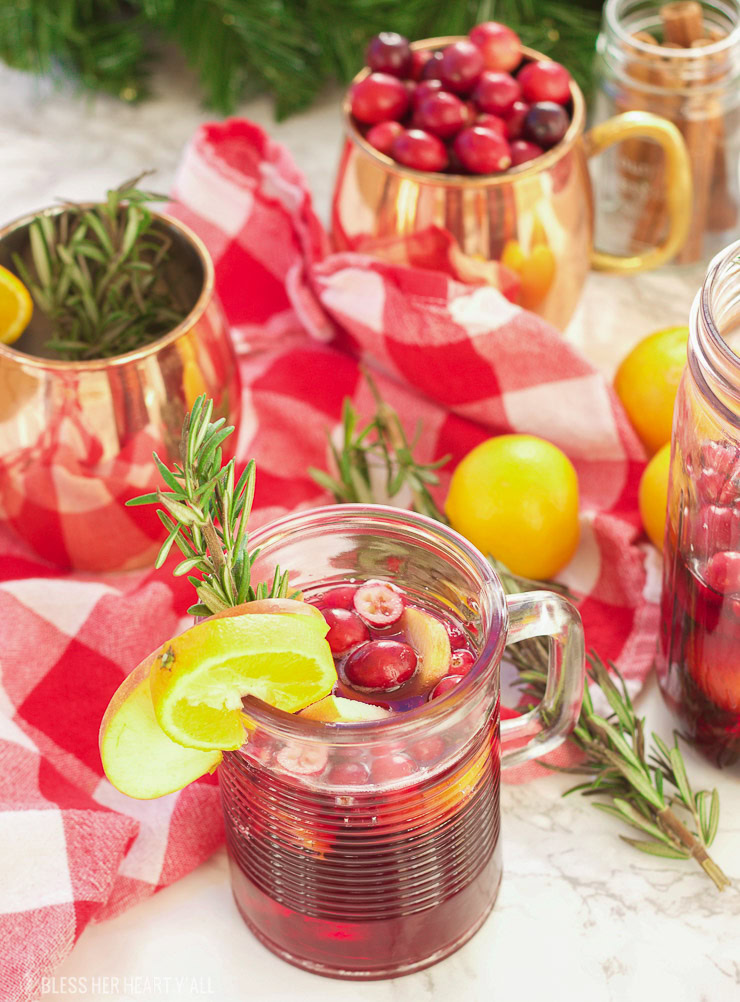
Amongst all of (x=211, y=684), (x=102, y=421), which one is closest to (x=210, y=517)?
(x=211, y=684)

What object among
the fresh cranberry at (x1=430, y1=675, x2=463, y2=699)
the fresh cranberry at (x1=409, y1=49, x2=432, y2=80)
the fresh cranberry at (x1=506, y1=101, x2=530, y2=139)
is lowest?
the fresh cranberry at (x1=430, y1=675, x2=463, y2=699)

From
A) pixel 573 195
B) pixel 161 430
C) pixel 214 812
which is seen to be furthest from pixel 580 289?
pixel 214 812

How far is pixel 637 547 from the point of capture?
67 centimetres

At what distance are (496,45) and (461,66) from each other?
38mm

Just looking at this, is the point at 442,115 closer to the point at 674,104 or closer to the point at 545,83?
the point at 545,83

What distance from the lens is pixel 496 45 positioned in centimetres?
72

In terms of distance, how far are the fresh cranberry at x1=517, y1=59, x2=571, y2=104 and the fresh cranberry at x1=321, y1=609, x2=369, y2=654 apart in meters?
0.39

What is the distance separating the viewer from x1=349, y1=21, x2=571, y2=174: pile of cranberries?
A: 2.23 feet

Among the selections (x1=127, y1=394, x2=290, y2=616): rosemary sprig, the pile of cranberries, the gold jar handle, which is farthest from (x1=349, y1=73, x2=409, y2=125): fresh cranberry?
(x1=127, y1=394, x2=290, y2=616): rosemary sprig

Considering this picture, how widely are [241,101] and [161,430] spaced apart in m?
0.49

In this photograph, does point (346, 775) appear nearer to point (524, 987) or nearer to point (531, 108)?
point (524, 987)

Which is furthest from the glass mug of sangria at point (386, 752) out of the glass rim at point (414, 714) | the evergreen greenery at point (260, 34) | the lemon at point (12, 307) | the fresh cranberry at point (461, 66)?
the evergreen greenery at point (260, 34)

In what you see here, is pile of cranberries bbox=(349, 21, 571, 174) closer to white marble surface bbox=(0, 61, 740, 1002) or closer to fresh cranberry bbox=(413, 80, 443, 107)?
fresh cranberry bbox=(413, 80, 443, 107)

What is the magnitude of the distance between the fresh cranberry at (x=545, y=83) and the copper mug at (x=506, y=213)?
0.04 ft
